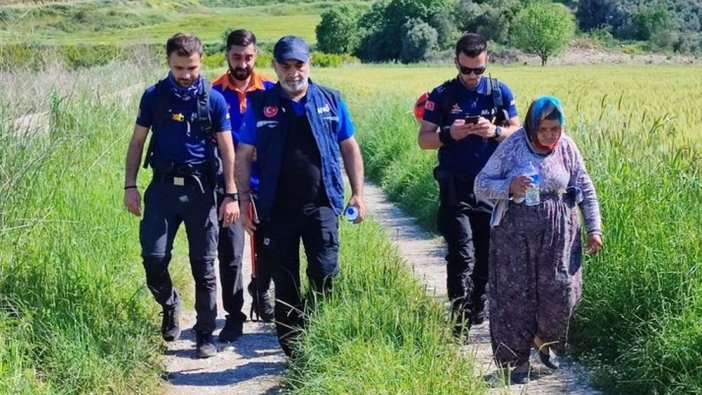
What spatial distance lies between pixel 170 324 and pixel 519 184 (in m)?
2.50

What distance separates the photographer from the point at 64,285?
4.98 metres

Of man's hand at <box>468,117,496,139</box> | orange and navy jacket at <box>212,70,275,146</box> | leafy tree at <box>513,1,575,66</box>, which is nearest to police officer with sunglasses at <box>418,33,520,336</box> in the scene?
man's hand at <box>468,117,496,139</box>

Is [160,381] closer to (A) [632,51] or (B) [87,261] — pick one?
(B) [87,261]

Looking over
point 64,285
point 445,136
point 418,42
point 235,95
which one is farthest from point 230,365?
point 418,42

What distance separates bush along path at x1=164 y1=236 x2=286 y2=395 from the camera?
4.82m

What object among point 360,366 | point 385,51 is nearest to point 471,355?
point 360,366

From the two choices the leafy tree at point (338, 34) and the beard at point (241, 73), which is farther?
the leafy tree at point (338, 34)

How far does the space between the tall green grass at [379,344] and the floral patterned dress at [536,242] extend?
423mm

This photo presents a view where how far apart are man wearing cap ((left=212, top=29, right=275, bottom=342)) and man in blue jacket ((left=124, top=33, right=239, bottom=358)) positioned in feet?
1.15

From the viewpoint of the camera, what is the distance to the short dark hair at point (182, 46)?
4934 millimetres

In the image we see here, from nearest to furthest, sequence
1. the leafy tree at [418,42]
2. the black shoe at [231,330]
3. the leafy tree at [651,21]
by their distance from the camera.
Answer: the black shoe at [231,330] → the leafy tree at [418,42] → the leafy tree at [651,21]

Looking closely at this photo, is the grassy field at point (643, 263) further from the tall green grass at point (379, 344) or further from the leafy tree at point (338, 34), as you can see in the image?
the leafy tree at point (338, 34)

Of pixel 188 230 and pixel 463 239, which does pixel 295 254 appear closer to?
pixel 188 230

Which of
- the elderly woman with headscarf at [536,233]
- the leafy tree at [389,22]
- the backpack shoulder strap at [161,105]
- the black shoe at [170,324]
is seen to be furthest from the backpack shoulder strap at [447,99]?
the leafy tree at [389,22]
